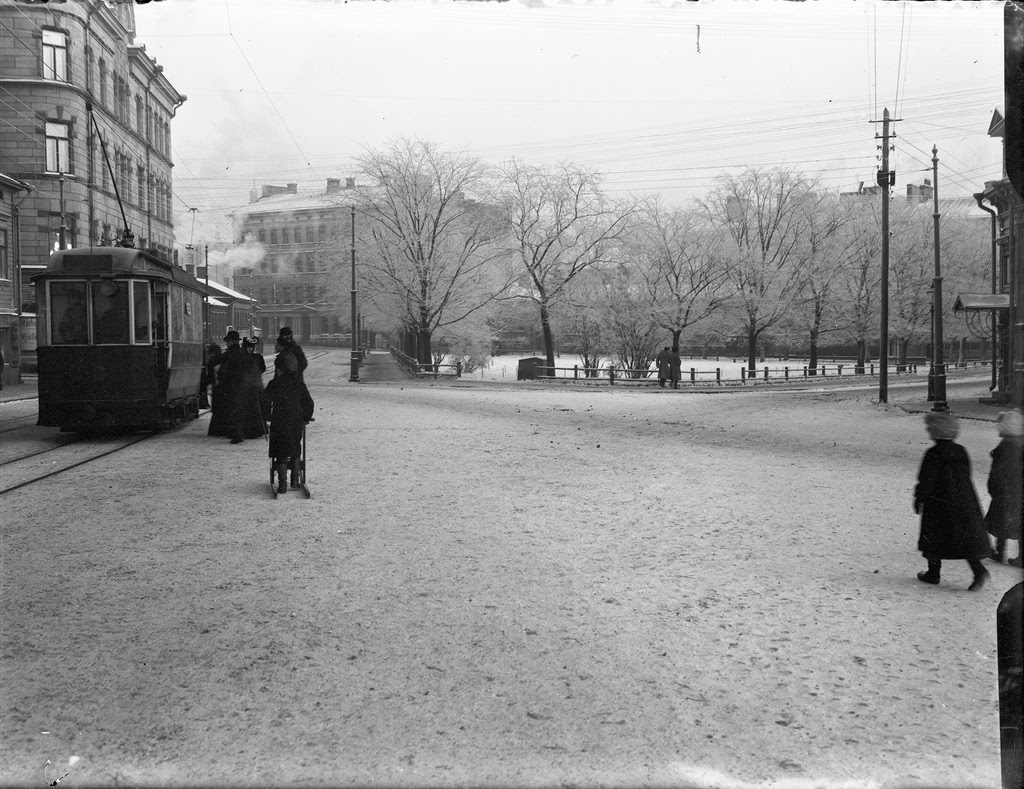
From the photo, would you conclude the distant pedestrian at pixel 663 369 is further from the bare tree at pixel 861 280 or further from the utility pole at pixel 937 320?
the utility pole at pixel 937 320

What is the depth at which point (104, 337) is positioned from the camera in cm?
1376

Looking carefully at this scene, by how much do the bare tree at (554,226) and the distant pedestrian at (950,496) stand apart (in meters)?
42.1

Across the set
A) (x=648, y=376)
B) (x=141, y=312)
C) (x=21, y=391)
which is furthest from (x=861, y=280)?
(x=648, y=376)

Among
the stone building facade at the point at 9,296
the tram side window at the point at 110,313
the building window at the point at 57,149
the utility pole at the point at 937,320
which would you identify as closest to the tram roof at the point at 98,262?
the tram side window at the point at 110,313

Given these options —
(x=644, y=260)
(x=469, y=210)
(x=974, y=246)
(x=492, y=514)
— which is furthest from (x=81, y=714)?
(x=644, y=260)

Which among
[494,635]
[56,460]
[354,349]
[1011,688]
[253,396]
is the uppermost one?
[354,349]

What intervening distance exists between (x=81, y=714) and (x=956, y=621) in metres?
3.93

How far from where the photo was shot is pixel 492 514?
8.98 meters

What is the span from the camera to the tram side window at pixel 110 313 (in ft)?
45.1

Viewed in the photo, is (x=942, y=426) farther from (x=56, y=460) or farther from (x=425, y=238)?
(x=425, y=238)

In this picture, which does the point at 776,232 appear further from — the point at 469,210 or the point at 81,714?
the point at 81,714

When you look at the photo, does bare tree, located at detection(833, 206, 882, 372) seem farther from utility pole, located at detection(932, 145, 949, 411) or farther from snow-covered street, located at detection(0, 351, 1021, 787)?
snow-covered street, located at detection(0, 351, 1021, 787)

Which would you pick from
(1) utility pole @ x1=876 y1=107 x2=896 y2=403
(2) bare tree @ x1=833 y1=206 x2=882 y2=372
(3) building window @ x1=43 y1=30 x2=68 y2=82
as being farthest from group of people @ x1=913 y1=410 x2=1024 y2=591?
(3) building window @ x1=43 y1=30 x2=68 y2=82

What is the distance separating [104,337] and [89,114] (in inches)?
295
